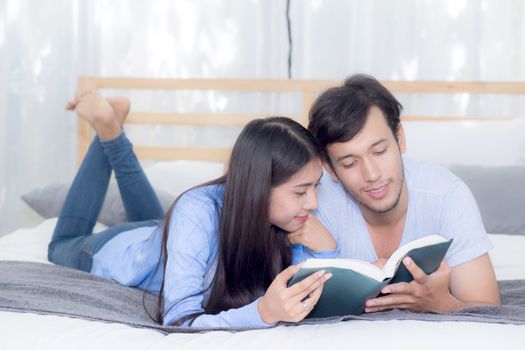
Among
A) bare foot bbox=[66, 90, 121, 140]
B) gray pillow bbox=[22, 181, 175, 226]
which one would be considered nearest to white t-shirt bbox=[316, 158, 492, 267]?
bare foot bbox=[66, 90, 121, 140]

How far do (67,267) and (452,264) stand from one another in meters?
0.95

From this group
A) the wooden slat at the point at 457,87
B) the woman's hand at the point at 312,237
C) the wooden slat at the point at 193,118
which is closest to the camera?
the woman's hand at the point at 312,237

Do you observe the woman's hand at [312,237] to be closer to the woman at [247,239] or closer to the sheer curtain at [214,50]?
the woman at [247,239]

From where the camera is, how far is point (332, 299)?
129 centimetres

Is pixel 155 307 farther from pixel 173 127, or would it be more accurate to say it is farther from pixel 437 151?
pixel 173 127

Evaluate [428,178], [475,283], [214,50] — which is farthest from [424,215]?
[214,50]

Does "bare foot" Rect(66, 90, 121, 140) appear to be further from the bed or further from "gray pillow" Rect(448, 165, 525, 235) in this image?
"gray pillow" Rect(448, 165, 525, 235)

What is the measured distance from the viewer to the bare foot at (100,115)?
2.07 meters

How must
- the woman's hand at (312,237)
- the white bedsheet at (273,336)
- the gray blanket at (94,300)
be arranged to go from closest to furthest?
1. the white bedsheet at (273,336)
2. the gray blanket at (94,300)
3. the woman's hand at (312,237)

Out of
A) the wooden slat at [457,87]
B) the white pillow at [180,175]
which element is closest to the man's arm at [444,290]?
the white pillow at [180,175]

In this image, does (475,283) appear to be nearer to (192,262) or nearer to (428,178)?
(428,178)

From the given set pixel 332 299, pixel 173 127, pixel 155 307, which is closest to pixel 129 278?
pixel 155 307

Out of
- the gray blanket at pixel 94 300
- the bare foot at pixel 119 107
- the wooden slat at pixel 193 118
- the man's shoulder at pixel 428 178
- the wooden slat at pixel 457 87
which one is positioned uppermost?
the wooden slat at pixel 457 87

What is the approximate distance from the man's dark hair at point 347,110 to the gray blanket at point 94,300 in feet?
1.23
